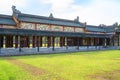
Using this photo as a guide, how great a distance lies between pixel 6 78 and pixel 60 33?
80.9ft

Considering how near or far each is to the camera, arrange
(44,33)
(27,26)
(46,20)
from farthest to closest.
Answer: (46,20) < (27,26) < (44,33)

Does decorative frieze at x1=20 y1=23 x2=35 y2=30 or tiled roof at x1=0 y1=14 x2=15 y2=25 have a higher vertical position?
tiled roof at x1=0 y1=14 x2=15 y2=25

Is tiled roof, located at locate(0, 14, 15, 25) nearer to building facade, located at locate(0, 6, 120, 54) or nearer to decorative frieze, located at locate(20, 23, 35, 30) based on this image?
building facade, located at locate(0, 6, 120, 54)

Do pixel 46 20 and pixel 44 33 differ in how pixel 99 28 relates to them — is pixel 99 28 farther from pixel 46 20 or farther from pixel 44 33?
pixel 44 33

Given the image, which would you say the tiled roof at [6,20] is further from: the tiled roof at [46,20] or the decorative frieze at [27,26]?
the decorative frieze at [27,26]

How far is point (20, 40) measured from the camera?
31.4 meters

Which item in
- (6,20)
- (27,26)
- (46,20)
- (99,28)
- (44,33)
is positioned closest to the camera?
(44,33)

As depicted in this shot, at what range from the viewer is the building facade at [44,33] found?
103 feet

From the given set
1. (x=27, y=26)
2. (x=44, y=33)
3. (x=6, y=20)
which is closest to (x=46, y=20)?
(x=27, y=26)

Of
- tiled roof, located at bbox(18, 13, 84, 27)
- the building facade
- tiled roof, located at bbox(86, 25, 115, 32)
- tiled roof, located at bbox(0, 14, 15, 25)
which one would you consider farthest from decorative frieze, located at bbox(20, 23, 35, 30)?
tiled roof, located at bbox(86, 25, 115, 32)

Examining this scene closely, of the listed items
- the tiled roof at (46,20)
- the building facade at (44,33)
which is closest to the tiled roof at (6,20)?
the building facade at (44,33)

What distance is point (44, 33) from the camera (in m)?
33.4

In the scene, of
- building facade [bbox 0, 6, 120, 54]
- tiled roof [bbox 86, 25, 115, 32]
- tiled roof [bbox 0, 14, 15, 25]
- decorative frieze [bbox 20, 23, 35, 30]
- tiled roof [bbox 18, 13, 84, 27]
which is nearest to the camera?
building facade [bbox 0, 6, 120, 54]

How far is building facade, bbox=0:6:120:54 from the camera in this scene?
3140 centimetres
